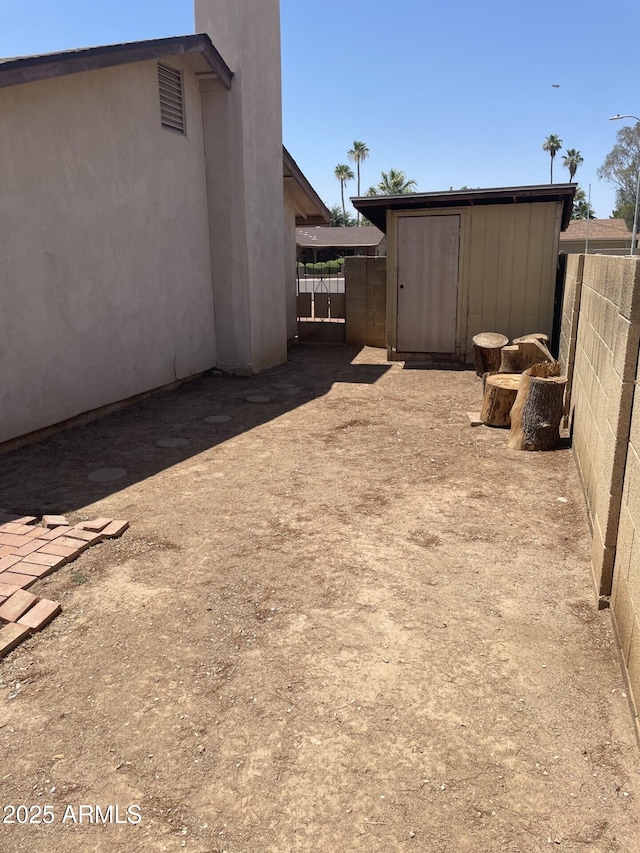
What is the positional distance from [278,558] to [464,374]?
7.62 metres

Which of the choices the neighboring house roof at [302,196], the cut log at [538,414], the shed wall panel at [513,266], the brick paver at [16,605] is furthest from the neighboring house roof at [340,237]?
the brick paver at [16,605]

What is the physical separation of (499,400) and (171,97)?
691 cm

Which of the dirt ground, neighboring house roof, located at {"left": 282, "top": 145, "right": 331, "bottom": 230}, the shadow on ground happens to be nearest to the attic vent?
neighboring house roof, located at {"left": 282, "top": 145, "right": 331, "bottom": 230}

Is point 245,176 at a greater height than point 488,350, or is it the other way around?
point 245,176

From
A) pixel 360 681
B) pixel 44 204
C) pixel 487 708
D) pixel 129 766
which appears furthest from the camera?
pixel 44 204

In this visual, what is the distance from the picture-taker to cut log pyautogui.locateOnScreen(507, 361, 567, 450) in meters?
6.21

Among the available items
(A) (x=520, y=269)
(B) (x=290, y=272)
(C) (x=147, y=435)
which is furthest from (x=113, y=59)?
(B) (x=290, y=272)

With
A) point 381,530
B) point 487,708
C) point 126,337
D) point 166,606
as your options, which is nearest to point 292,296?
point 126,337

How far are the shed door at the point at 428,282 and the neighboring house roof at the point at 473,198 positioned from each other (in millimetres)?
290

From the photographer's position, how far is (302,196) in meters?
14.5

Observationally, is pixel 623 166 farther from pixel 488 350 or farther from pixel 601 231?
pixel 488 350

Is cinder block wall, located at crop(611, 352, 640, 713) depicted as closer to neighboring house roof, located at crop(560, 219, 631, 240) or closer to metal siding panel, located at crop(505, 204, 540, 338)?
A: metal siding panel, located at crop(505, 204, 540, 338)

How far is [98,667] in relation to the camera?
10.0 ft

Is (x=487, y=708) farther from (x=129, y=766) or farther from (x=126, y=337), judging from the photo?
(x=126, y=337)
